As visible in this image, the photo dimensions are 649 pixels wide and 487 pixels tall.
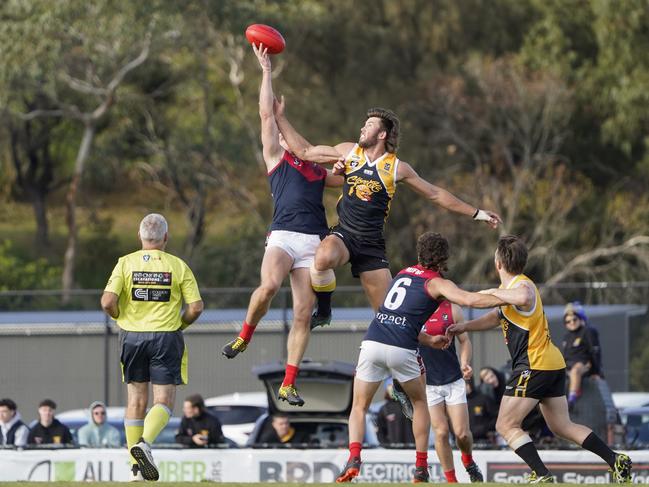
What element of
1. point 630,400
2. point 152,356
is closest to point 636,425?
point 630,400

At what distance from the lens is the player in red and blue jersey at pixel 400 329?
428 inches

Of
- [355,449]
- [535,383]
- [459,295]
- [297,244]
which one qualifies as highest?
[297,244]

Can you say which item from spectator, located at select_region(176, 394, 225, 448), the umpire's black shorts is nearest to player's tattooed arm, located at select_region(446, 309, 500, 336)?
the umpire's black shorts

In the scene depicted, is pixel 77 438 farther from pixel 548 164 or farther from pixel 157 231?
pixel 548 164

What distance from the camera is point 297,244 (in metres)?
11.6

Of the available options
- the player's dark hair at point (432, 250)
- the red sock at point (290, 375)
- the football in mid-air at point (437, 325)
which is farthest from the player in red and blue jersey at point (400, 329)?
the football in mid-air at point (437, 325)

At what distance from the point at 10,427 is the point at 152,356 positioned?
5412 millimetres

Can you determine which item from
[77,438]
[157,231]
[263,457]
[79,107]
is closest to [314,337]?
[77,438]

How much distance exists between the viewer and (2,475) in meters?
13.8

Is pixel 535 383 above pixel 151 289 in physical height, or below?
below

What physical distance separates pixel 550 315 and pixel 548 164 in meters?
21.9

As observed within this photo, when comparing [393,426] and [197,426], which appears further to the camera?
[393,426]

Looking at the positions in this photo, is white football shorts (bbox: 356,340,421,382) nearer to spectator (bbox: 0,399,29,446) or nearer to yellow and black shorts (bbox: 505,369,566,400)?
yellow and black shorts (bbox: 505,369,566,400)

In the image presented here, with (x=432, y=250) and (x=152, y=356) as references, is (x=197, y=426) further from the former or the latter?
(x=432, y=250)
